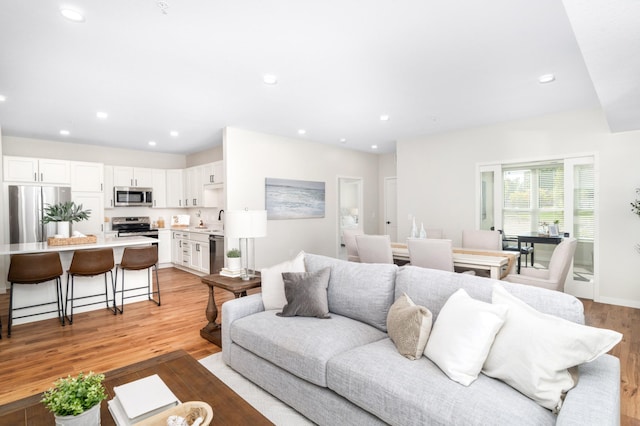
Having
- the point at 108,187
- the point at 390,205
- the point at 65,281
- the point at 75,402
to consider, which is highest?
the point at 108,187

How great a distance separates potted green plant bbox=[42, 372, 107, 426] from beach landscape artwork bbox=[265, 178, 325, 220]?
15.2ft

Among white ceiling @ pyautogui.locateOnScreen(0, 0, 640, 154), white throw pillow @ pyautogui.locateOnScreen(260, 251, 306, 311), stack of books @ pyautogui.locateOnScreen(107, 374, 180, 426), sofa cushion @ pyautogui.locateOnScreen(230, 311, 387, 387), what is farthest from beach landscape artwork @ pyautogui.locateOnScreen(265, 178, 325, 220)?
stack of books @ pyautogui.locateOnScreen(107, 374, 180, 426)

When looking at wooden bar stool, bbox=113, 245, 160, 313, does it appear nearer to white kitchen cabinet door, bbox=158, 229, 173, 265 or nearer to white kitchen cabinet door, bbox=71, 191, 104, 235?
white kitchen cabinet door, bbox=71, 191, 104, 235

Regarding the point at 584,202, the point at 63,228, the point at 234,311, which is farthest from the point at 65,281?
the point at 584,202

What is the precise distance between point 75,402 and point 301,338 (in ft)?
Result: 3.91

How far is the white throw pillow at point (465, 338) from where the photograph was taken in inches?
61.1

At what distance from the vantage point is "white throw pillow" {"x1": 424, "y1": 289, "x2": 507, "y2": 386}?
155 centimetres

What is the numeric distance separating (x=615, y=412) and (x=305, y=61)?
3.01m

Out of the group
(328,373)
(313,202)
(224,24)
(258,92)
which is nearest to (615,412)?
(328,373)

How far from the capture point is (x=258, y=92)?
3.73m

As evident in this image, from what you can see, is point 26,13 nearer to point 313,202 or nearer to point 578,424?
point 578,424

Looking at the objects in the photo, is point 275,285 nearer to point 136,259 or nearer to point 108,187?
point 136,259

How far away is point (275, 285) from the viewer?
2738 millimetres

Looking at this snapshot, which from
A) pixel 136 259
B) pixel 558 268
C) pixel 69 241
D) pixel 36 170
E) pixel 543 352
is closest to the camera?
pixel 543 352
